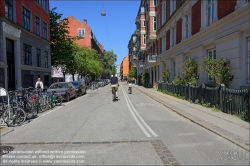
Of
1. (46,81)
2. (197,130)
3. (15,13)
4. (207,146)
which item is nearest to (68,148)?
(207,146)

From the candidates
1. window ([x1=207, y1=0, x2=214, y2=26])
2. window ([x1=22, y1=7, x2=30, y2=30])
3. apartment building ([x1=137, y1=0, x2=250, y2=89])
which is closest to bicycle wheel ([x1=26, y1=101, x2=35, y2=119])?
apartment building ([x1=137, y1=0, x2=250, y2=89])

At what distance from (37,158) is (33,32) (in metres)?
20.7

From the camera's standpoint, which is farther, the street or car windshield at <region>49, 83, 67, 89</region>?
car windshield at <region>49, 83, 67, 89</region>

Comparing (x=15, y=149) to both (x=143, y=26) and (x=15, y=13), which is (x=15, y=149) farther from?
(x=143, y=26)

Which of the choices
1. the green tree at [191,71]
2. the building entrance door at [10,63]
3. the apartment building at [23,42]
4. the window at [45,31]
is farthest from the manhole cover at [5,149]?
the window at [45,31]

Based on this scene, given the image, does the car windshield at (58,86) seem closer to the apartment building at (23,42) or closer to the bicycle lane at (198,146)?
the apartment building at (23,42)

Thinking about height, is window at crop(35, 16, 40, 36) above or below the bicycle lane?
above

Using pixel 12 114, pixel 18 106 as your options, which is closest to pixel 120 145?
pixel 12 114

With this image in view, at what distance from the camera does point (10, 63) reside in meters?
18.6

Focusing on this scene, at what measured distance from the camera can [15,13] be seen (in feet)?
61.8

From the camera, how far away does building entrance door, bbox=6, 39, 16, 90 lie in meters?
18.2

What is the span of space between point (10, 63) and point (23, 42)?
9.07ft

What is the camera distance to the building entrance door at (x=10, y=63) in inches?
716

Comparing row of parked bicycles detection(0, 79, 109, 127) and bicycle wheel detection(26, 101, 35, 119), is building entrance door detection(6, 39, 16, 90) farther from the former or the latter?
bicycle wheel detection(26, 101, 35, 119)
